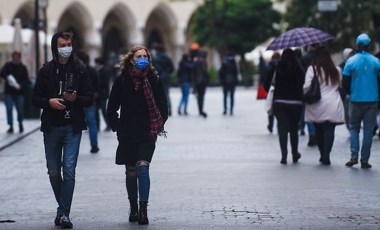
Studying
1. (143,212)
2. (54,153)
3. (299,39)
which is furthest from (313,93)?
(54,153)

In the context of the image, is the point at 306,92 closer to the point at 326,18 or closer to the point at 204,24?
the point at 326,18

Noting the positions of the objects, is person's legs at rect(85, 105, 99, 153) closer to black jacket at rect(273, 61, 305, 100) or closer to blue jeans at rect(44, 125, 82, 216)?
black jacket at rect(273, 61, 305, 100)

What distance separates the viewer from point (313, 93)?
15.2 metres

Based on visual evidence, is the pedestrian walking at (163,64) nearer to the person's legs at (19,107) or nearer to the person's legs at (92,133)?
the person's legs at (19,107)

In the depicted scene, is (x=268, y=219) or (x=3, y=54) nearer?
(x=268, y=219)

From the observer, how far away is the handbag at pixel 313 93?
599 inches

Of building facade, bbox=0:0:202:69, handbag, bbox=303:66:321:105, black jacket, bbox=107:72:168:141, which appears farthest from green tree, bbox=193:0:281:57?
black jacket, bbox=107:72:168:141

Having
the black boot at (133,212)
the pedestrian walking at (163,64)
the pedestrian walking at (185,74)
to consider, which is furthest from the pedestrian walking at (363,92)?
the pedestrian walking at (185,74)

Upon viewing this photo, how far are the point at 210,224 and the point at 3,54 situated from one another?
1130 inches

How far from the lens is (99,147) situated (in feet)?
61.7

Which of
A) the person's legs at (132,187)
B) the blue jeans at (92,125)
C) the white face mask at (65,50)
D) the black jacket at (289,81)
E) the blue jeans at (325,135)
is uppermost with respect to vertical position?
the white face mask at (65,50)

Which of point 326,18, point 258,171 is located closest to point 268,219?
point 258,171

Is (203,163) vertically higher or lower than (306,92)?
lower

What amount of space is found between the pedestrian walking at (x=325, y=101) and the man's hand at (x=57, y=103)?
6.29 metres
